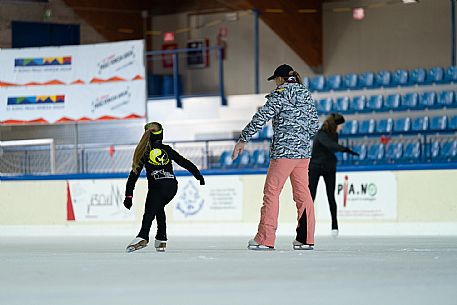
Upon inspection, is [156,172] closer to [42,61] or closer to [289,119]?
[289,119]

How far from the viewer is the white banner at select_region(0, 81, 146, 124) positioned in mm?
15500

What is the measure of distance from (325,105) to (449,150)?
309cm

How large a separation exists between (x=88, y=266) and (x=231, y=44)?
16.5m

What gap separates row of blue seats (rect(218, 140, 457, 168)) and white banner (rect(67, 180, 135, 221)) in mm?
2929

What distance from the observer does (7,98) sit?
16.1 m

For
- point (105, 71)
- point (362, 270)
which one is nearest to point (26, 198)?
point (105, 71)

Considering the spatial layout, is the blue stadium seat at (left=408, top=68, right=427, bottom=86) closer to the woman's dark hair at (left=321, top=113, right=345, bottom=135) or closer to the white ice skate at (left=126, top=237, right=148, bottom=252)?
the woman's dark hair at (left=321, top=113, right=345, bottom=135)

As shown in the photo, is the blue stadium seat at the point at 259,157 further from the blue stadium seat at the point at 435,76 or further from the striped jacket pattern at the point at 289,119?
the striped jacket pattern at the point at 289,119

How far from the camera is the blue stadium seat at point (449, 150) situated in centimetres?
1656

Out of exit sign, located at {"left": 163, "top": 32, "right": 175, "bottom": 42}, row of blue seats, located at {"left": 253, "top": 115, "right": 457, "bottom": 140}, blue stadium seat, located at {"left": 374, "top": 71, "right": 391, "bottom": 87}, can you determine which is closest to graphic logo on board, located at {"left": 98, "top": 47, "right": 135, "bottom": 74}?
row of blue seats, located at {"left": 253, "top": 115, "right": 457, "bottom": 140}

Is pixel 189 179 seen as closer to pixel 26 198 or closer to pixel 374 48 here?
pixel 26 198

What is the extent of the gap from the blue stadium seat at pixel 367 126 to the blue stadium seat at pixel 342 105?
50 cm

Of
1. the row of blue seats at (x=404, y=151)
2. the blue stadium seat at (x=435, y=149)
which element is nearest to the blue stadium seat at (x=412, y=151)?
the row of blue seats at (x=404, y=151)

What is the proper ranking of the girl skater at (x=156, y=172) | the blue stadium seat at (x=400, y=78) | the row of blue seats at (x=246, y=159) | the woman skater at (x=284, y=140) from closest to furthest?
the woman skater at (x=284, y=140) < the girl skater at (x=156, y=172) < the row of blue seats at (x=246, y=159) < the blue stadium seat at (x=400, y=78)
